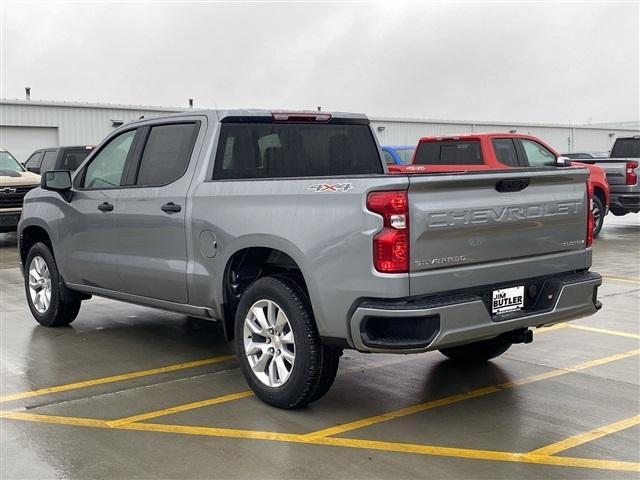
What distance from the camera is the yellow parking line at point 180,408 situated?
4.84 metres

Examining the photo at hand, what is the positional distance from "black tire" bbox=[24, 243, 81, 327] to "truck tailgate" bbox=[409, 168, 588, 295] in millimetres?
4271

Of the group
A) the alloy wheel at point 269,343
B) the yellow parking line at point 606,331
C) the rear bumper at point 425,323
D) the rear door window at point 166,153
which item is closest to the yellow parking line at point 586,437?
the rear bumper at point 425,323

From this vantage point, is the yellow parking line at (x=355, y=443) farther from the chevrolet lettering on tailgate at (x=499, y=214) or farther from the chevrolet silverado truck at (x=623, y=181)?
the chevrolet silverado truck at (x=623, y=181)

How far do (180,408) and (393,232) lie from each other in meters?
1.94

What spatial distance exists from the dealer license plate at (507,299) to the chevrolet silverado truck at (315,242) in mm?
11

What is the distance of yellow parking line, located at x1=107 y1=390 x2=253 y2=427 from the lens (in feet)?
15.9

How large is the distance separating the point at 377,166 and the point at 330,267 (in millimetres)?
2179

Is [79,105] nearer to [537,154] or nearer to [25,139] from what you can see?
[25,139]

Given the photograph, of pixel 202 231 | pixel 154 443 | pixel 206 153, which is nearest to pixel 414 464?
pixel 154 443

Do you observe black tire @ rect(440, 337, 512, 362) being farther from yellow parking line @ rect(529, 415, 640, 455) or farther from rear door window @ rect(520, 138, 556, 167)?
rear door window @ rect(520, 138, 556, 167)

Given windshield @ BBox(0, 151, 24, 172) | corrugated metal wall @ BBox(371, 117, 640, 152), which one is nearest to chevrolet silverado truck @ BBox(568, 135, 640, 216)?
windshield @ BBox(0, 151, 24, 172)

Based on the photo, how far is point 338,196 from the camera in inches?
176

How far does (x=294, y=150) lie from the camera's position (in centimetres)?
602

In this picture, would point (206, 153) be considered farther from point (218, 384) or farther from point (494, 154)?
point (494, 154)
